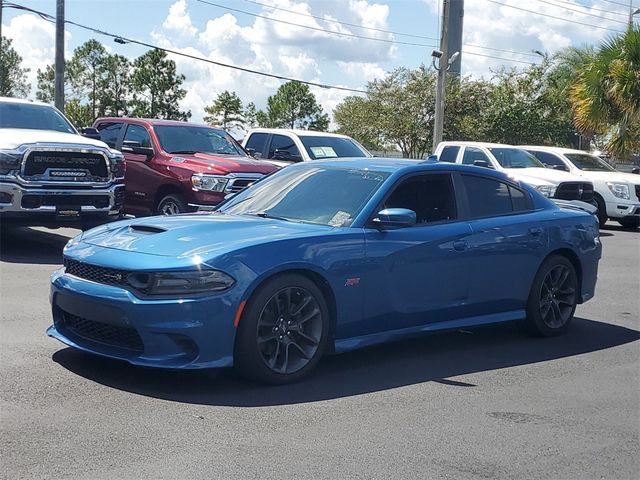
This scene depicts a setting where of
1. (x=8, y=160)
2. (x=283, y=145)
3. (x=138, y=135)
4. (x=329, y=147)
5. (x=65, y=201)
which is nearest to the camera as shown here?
(x=8, y=160)

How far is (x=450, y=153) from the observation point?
20.7m

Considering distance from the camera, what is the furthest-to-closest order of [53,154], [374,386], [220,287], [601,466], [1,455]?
1. [53,154]
2. [374,386]
3. [220,287]
4. [601,466]
5. [1,455]

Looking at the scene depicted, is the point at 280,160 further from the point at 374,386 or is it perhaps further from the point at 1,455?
the point at 1,455

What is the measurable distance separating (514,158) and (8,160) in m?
12.4

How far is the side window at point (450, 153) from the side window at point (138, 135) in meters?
8.01

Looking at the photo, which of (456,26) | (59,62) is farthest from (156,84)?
(59,62)

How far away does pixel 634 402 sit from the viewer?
6070 millimetres

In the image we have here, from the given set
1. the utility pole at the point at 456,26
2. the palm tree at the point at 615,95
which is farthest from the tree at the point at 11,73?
the palm tree at the point at 615,95

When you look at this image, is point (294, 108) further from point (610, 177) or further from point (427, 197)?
point (427, 197)

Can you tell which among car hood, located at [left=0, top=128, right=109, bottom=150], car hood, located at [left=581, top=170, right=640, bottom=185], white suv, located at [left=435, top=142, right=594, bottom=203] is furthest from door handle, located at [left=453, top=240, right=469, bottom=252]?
car hood, located at [left=581, top=170, right=640, bottom=185]

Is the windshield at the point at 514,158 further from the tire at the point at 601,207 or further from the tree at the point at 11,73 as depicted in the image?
the tree at the point at 11,73

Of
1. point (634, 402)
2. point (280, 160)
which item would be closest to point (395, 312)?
point (634, 402)

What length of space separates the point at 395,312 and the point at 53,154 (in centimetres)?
682

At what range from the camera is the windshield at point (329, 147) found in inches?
652
